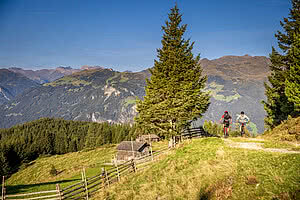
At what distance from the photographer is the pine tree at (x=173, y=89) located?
20453mm

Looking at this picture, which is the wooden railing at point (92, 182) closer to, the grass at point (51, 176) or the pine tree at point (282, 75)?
the grass at point (51, 176)

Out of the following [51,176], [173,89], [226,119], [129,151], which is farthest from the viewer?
[129,151]

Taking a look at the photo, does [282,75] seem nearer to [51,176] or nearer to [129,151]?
[129,151]

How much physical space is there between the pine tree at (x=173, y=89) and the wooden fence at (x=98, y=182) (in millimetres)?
3005

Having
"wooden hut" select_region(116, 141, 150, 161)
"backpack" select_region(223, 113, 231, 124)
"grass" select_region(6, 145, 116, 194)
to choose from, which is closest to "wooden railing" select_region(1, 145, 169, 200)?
"backpack" select_region(223, 113, 231, 124)

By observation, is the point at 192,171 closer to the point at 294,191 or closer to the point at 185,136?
the point at 294,191

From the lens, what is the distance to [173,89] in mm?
20688

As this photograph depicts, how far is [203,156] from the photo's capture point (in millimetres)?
12172

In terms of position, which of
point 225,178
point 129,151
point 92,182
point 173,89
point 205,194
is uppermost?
point 173,89

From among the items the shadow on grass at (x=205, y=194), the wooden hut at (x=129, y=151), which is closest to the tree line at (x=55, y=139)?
the wooden hut at (x=129, y=151)

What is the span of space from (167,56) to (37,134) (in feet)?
451

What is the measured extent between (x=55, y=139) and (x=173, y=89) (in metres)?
133

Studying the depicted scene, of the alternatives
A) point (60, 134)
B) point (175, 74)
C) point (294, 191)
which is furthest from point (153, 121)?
point (60, 134)

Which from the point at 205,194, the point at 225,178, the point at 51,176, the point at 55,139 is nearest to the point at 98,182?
the point at 205,194
